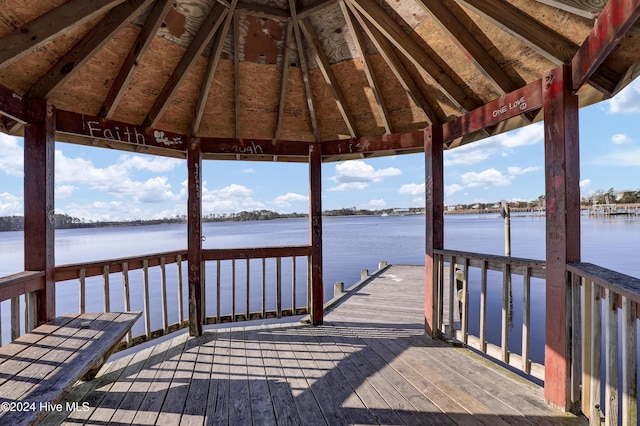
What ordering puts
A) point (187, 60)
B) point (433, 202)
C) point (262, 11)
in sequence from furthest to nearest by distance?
point (433, 202), point (187, 60), point (262, 11)

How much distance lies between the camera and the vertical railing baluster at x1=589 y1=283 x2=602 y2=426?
7.15ft

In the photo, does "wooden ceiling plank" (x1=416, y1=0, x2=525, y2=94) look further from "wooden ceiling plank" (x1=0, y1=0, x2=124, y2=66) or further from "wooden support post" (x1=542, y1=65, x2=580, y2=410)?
"wooden ceiling plank" (x1=0, y1=0, x2=124, y2=66)

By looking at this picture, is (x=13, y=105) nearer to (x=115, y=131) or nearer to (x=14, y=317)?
(x=115, y=131)

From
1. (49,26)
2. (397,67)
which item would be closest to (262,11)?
(397,67)

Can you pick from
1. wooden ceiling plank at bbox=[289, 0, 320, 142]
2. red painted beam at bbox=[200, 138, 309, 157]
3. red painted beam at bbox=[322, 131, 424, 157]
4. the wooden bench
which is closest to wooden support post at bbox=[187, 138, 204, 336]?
red painted beam at bbox=[200, 138, 309, 157]

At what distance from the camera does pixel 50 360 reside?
2.06 meters

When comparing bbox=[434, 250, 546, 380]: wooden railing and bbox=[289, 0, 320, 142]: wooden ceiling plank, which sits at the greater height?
bbox=[289, 0, 320, 142]: wooden ceiling plank

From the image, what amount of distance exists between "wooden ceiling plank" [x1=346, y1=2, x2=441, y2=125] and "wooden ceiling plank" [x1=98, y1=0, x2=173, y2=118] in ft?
5.94

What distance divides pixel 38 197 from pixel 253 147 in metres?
2.40

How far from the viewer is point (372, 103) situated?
4355 millimetres

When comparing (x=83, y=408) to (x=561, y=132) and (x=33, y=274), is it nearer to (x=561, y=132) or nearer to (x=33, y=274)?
(x=33, y=274)

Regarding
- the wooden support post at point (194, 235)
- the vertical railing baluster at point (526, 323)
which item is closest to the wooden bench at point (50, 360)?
the wooden support post at point (194, 235)

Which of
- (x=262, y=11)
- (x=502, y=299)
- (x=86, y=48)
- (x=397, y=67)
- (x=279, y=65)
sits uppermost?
(x=262, y=11)

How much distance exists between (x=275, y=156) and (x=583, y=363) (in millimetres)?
4029
